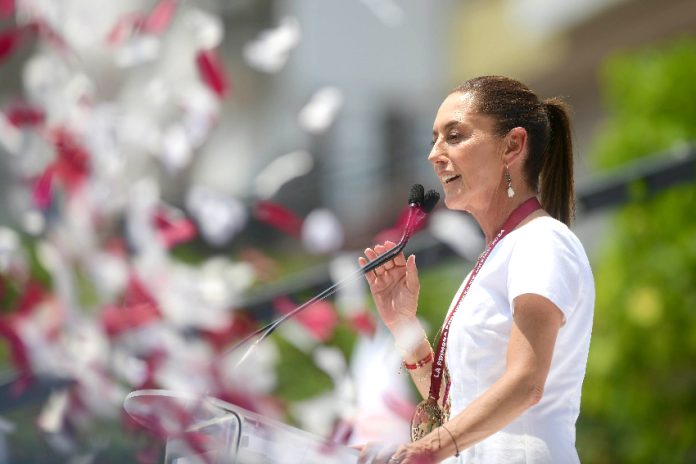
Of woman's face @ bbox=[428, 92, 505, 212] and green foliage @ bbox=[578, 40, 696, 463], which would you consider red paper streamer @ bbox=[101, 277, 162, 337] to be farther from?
green foliage @ bbox=[578, 40, 696, 463]

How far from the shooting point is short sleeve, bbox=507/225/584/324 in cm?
172

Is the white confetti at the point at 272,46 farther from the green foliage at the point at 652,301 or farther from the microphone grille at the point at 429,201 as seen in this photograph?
the green foliage at the point at 652,301

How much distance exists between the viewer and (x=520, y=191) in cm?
188

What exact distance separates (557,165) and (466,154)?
0.18 metres

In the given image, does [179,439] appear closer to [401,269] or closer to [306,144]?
[401,269]

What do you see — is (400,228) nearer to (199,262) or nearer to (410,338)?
(410,338)

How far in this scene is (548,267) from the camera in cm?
173

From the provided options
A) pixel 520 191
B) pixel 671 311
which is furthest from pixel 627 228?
pixel 520 191

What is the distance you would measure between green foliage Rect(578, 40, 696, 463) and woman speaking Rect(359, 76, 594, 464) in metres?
6.33

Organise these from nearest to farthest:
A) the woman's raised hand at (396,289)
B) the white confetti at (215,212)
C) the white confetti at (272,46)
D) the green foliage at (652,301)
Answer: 1. the woman's raised hand at (396,289)
2. the white confetti at (272,46)
3. the white confetti at (215,212)
4. the green foliage at (652,301)

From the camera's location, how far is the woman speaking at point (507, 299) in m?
1.69

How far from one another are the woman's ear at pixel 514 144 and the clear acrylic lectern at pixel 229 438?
18.1 inches

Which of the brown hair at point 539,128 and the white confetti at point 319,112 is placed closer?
the brown hair at point 539,128

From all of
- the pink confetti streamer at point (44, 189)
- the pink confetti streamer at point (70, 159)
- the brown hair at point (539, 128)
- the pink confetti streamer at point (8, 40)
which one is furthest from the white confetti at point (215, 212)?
the brown hair at point (539, 128)
